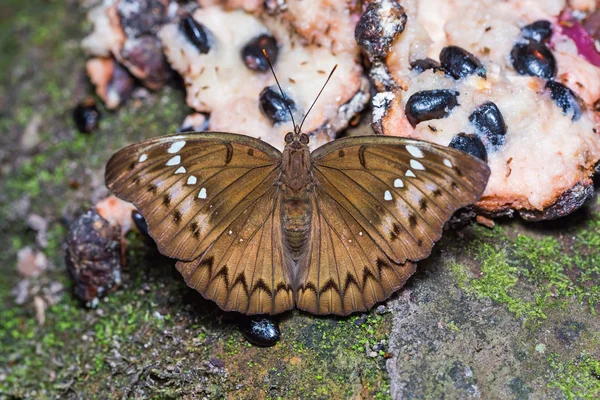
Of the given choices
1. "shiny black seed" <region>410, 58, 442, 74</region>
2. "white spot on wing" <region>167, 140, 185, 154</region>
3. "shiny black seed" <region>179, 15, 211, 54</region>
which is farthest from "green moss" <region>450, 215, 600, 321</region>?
"shiny black seed" <region>179, 15, 211, 54</region>

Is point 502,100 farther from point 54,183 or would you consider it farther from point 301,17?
point 54,183

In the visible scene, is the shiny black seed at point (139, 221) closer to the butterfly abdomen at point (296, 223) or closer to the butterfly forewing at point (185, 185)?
the butterfly forewing at point (185, 185)

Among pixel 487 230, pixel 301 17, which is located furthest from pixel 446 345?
pixel 301 17

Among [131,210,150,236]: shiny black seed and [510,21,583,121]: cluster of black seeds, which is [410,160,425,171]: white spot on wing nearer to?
[510,21,583,121]: cluster of black seeds

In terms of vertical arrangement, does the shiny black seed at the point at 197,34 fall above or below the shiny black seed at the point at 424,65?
above

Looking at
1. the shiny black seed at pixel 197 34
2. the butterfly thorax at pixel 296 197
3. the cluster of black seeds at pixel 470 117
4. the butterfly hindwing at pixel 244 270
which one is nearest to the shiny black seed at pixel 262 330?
the butterfly hindwing at pixel 244 270
